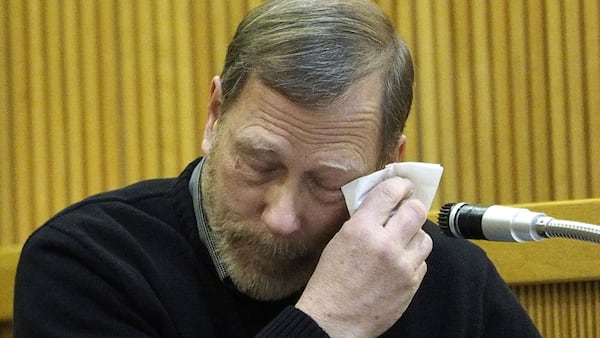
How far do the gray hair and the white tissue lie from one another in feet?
0.21

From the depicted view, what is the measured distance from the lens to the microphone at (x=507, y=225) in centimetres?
116

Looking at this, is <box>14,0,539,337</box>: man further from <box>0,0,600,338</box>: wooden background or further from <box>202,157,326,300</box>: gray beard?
<box>0,0,600,338</box>: wooden background

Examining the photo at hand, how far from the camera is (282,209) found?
144 centimetres

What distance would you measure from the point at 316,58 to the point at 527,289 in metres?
1.13

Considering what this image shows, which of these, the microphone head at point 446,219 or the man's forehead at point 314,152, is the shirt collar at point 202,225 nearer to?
the man's forehead at point 314,152

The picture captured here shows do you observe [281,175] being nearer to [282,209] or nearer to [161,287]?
[282,209]

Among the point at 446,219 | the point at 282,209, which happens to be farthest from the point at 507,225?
the point at 282,209

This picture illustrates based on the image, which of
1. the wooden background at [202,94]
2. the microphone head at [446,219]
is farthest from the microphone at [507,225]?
the wooden background at [202,94]

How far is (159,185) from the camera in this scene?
1701 millimetres

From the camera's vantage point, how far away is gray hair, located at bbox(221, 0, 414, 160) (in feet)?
4.76

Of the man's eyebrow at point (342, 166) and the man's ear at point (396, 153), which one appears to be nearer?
the man's eyebrow at point (342, 166)

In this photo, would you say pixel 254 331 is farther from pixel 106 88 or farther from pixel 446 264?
pixel 106 88

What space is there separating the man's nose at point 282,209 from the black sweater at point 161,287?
13 cm

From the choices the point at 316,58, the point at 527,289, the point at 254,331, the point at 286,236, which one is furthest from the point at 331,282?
the point at 527,289
